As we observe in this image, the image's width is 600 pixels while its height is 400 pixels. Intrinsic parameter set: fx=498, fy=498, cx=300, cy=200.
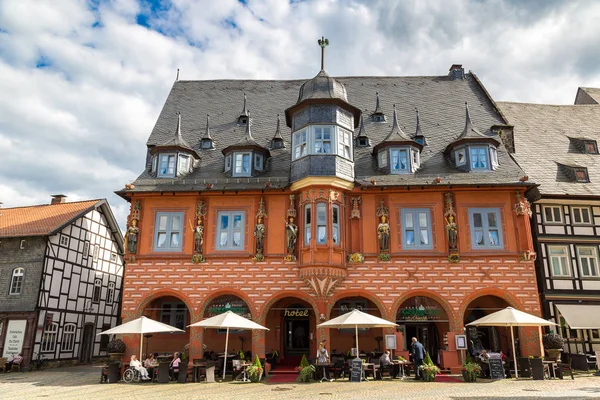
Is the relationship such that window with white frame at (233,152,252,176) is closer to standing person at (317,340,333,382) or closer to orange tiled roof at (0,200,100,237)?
standing person at (317,340,333,382)

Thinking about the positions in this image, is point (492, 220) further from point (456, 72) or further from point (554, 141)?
point (456, 72)

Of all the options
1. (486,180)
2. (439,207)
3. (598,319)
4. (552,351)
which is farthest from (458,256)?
(598,319)

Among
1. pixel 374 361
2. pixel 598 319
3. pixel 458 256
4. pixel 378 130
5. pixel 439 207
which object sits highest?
pixel 378 130

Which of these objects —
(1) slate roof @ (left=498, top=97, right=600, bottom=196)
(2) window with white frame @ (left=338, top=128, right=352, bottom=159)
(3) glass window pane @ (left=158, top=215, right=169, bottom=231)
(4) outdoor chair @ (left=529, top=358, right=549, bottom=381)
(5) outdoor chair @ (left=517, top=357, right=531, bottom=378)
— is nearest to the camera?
(4) outdoor chair @ (left=529, top=358, right=549, bottom=381)

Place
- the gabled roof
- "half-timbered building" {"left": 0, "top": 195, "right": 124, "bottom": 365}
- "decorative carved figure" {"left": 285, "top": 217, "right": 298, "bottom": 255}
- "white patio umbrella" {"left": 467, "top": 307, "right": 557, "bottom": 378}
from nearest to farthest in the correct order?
"white patio umbrella" {"left": 467, "top": 307, "right": 557, "bottom": 378}, "decorative carved figure" {"left": 285, "top": 217, "right": 298, "bottom": 255}, "half-timbered building" {"left": 0, "top": 195, "right": 124, "bottom": 365}, the gabled roof

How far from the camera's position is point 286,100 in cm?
3050

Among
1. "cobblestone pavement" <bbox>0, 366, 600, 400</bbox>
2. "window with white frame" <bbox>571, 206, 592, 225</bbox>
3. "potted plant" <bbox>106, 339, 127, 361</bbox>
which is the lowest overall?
"cobblestone pavement" <bbox>0, 366, 600, 400</bbox>

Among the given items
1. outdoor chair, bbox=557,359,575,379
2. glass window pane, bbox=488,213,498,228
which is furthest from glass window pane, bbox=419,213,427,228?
outdoor chair, bbox=557,359,575,379

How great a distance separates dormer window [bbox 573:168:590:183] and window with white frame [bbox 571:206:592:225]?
1.59 m

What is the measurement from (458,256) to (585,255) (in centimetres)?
724

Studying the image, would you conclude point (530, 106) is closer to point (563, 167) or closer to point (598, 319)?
point (563, 167)

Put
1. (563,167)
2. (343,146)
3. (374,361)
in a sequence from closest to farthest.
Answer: (374,361), (343,146), (563,167)

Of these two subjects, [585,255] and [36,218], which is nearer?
[585,255]

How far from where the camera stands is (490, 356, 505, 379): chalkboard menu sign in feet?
61.0
